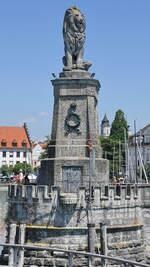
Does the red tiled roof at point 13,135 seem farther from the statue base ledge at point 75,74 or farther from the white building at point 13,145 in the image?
the statue base ledge at point 75,74

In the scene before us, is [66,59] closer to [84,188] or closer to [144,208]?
[84,188]

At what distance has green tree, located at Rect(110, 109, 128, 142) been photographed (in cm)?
8062

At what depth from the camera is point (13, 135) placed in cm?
10231

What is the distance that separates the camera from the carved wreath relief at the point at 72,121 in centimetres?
2594

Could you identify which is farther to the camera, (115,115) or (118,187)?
(115,115)

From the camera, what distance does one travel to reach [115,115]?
278ft

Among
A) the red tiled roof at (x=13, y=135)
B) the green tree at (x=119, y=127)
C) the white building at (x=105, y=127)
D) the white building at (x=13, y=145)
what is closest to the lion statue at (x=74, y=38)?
the green tree at (x=119, y=127)

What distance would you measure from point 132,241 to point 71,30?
551 inches

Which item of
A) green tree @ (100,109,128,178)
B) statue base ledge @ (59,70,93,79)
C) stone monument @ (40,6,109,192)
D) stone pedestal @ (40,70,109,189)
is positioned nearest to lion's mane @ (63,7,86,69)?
stone monument @ (40,6,109,192)

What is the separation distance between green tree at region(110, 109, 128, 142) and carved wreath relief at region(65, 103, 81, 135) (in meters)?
54.1

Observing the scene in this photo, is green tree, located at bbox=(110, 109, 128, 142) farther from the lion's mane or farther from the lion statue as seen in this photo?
the lion's mane

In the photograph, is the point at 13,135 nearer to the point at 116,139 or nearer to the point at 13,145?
the point at 13,145

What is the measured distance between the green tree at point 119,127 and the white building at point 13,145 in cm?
2742

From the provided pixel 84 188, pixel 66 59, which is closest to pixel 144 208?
pixel 84 188
